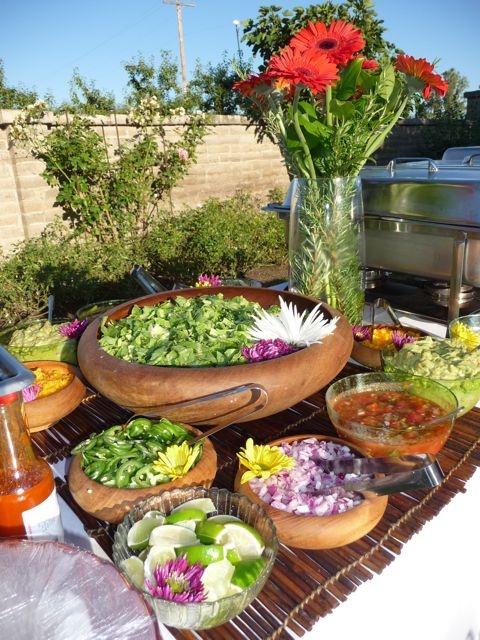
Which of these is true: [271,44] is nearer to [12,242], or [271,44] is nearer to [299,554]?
[12,242]

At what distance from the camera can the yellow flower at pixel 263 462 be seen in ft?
2.64

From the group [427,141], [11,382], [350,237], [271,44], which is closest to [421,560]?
[11,382]

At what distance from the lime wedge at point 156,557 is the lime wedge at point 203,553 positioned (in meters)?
0.01

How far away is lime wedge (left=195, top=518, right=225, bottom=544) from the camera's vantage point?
0.67 m

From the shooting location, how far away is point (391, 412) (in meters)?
0.98

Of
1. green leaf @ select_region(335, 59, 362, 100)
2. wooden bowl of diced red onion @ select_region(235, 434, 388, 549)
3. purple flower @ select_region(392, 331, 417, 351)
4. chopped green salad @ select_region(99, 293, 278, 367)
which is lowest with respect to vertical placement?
wooden bowl of diced red onion @ select_region(235, 434, 388, 549)

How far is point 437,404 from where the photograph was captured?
98 centimetres

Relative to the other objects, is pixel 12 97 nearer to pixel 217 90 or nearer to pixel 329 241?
pixel 217 90

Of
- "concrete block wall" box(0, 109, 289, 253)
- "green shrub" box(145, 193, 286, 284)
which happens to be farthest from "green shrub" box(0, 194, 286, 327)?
"concrete block wall" box(0, 109, 289, 253)

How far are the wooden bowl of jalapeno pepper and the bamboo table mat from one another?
0.08 m

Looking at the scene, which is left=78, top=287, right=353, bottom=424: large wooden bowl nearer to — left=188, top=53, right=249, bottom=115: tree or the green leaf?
the green leaf

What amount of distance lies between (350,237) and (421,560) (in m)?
0.83

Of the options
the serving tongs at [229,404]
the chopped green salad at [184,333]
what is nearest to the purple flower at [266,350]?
the chopped green salad at [184,333]

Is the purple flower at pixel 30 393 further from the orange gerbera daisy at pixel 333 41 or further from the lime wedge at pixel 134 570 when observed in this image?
the orange gerbera daisy at pixel 333 41
